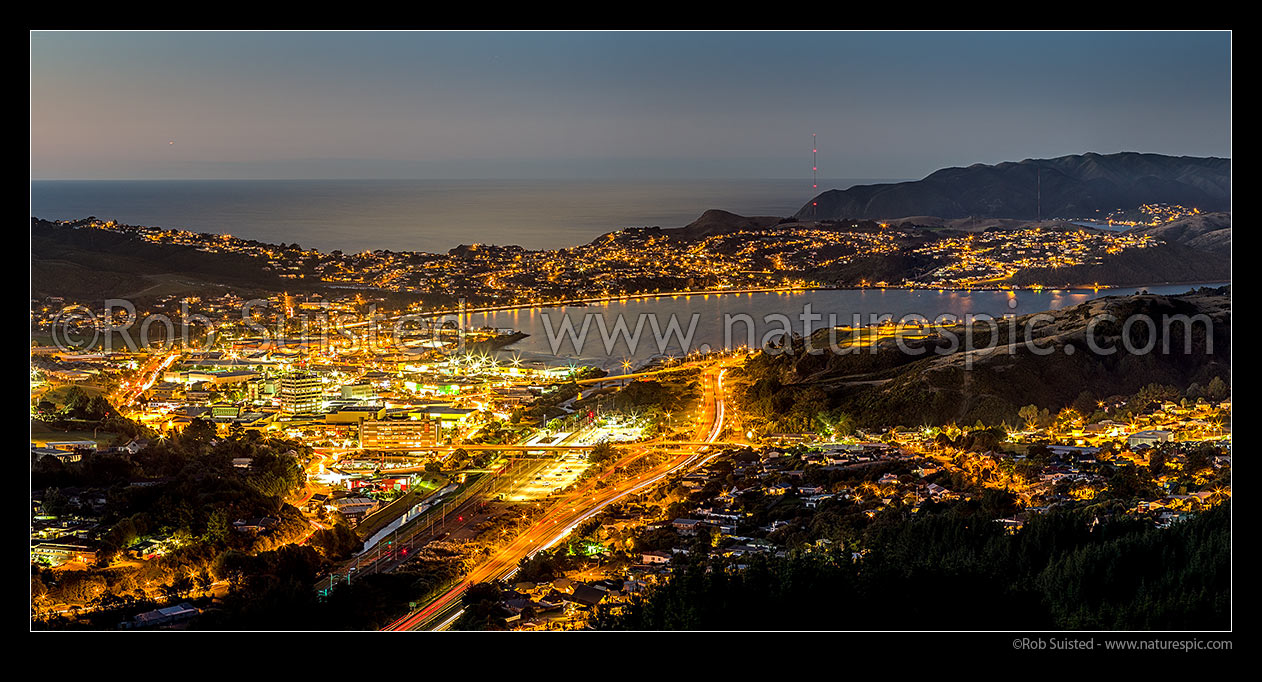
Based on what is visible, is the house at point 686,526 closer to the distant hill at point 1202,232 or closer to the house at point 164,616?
the house at point 164,616

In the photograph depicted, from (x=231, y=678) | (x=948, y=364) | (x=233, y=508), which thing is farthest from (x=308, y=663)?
(x=948, y=364)

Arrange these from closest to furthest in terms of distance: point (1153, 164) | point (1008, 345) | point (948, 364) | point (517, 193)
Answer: point (948, 364) < point (1008, 345) < point (517, 193) < point (1153, 164)

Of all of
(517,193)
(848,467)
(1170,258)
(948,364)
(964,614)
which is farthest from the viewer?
(1170,258)

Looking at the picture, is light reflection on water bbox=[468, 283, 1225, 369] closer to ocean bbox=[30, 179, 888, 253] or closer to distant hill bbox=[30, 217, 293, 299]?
ocean bbox=[30, 179, 888, 253]

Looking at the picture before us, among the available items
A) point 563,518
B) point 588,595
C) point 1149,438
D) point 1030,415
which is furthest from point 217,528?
point 1030,415

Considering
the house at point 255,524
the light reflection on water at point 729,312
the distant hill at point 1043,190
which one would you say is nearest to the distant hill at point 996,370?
the light reflection on water at point 729,312

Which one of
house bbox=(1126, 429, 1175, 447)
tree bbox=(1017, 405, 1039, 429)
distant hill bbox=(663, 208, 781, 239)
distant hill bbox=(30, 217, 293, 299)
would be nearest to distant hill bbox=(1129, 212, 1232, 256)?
distant hill bbox=(663, 208, 781, 239)

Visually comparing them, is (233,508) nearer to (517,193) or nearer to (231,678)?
(231,678)
